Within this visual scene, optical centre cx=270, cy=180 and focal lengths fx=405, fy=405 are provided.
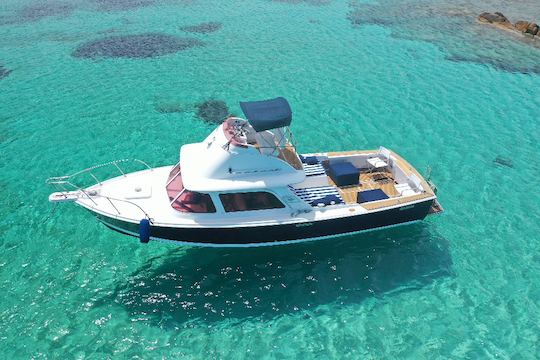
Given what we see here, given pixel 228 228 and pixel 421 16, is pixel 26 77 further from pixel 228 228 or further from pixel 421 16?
pixel 421 16

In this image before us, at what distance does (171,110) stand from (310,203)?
1531 centimetres

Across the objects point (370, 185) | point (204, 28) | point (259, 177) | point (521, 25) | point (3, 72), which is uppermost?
point (521, 25)

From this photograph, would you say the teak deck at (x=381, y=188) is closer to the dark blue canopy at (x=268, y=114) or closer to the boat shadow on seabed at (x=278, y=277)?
the boat shadow on seabed at (x=278, y=277)

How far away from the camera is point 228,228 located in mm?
14672

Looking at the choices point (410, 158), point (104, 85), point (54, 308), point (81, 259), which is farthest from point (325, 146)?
point (104, 85)

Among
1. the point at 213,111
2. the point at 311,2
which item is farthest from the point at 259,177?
the point at 311,2

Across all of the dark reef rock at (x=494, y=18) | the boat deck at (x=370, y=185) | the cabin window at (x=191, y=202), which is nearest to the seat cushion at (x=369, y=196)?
the boat deck at (x=370, y=185)

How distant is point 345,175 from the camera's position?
1769 centimetres

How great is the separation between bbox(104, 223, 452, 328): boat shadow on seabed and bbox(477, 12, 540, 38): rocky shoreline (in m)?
34.4

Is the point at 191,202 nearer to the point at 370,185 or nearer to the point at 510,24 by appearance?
the point at 370,185

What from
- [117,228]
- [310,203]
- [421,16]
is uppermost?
[421,16]

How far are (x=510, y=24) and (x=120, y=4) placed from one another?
45.6m

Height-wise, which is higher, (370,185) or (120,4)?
(370,185)

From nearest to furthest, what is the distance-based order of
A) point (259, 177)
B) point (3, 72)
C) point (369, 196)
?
point (259, 177) < point (369, 196) < point (3, 72)
